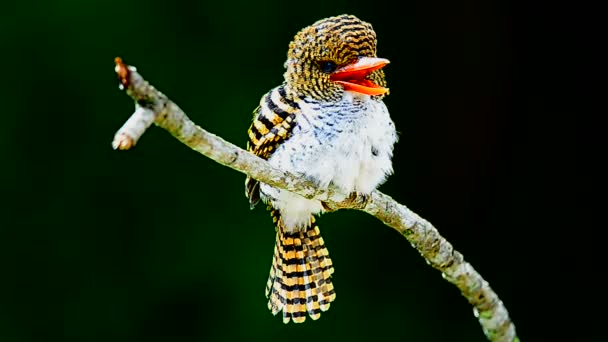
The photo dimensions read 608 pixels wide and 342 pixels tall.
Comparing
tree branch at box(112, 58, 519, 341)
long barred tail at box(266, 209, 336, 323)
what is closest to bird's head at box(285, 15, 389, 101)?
tree branch at box(112, 58, 519, 341)

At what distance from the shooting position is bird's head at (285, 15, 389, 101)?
6.28 feet

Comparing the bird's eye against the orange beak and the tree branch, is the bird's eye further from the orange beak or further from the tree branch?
the tree branch

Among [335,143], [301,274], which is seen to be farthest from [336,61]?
[301,274]

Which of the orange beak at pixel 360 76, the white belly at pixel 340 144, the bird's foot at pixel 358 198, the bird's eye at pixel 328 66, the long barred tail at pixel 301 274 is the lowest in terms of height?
the long barred tail at pixel 301 274

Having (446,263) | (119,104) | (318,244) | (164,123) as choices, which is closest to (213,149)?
(164,123)

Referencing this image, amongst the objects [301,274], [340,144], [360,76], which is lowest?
[301,274]

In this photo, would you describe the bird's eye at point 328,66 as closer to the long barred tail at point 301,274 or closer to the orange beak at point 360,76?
the orange beak at point 360,76

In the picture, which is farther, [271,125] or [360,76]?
[271,125]

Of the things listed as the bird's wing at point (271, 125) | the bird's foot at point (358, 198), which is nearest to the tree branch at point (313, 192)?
the bird's foot at point (358, 198)

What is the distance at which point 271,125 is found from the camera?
6.84 feet

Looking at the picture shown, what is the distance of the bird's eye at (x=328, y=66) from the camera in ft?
6.46

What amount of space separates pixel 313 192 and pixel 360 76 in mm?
278

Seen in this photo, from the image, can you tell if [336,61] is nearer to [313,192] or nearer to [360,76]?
[360,76]

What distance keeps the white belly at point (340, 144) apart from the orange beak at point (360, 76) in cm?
4
